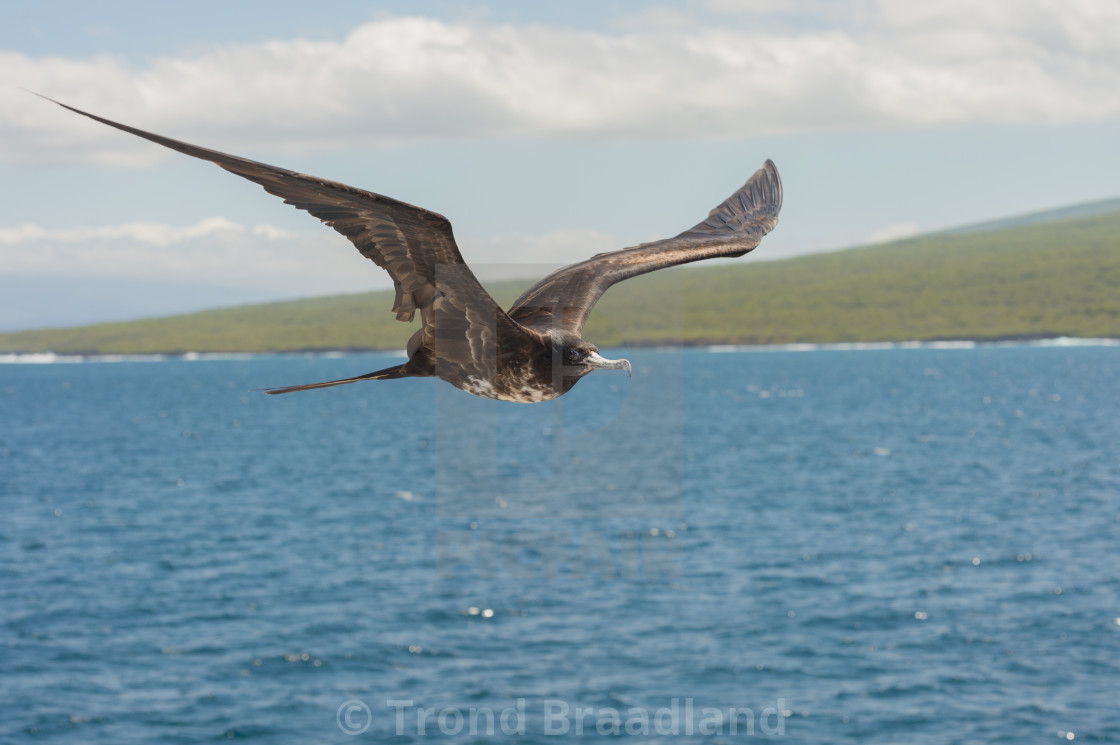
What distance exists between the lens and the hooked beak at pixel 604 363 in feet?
26.7

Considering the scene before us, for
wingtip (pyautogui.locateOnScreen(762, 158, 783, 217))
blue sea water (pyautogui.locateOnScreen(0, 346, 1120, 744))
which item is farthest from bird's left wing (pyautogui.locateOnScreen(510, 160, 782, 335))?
blue sea water (pyautogui.locateOnScreen(0, 346, 1120, 744))

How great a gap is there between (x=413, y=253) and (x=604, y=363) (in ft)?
5.78

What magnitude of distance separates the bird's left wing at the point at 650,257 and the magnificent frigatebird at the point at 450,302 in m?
0.03

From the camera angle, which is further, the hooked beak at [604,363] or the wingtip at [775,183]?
the wingtip at [775,183]

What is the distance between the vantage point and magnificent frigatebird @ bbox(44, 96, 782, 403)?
6836mm

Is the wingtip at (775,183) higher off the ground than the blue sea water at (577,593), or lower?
higher

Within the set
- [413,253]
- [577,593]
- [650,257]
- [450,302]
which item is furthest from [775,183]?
[577,593]

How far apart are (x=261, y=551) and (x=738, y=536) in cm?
3215

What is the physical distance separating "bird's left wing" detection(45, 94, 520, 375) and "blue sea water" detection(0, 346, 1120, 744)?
1298 inches

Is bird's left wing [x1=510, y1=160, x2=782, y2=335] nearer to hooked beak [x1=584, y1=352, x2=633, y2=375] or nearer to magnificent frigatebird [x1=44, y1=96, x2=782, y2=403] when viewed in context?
magnificent frigatebird [x1=44, y1=96, x2=782, y2=403]

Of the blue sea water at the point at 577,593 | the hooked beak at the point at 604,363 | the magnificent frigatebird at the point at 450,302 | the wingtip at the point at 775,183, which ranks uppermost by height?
the wingtip at the point at 775,183

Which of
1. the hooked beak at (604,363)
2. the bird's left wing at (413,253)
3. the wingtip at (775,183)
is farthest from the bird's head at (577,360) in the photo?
the wingtip at (775,183)

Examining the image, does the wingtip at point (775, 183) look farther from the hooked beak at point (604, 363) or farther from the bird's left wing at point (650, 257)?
the hooked beak at point (604, 363)

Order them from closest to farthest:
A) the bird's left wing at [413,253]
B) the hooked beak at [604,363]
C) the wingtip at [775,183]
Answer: the bird's left wing at [413,253]
the hooked beak at [604,363]
the wingtip at [775,183]
